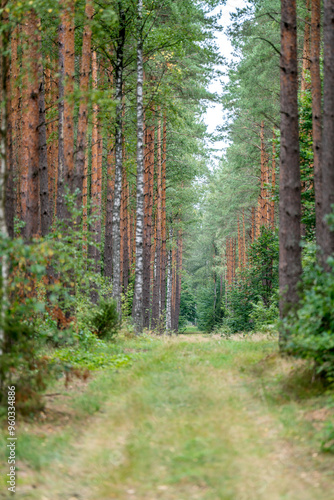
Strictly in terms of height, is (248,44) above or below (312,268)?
above

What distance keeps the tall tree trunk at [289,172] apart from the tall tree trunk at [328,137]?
90 cm

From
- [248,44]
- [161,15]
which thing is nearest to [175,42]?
[161,15]

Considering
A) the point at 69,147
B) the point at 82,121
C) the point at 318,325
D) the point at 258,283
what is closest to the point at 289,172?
the point at 318,325

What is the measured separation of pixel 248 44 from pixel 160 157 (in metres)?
7.41

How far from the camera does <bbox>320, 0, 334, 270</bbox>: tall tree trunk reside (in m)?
7.11

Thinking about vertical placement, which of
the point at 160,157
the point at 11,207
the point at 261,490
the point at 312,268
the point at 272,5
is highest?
the point at 272,5

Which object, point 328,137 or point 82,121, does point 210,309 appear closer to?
point 82,121

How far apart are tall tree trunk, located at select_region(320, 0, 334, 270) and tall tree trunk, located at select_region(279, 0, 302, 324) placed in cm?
90

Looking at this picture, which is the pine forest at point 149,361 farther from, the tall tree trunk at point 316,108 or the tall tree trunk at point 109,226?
the tall tree trunk at point 109,226

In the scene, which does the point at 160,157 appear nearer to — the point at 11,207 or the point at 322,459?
the point at 11,207

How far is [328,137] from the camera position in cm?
748

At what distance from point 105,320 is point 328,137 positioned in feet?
25.0

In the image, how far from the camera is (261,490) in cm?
398

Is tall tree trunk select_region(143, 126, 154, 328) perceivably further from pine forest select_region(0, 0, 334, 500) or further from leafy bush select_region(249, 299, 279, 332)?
leafy bush select_region(249, 299, 279, 332)
